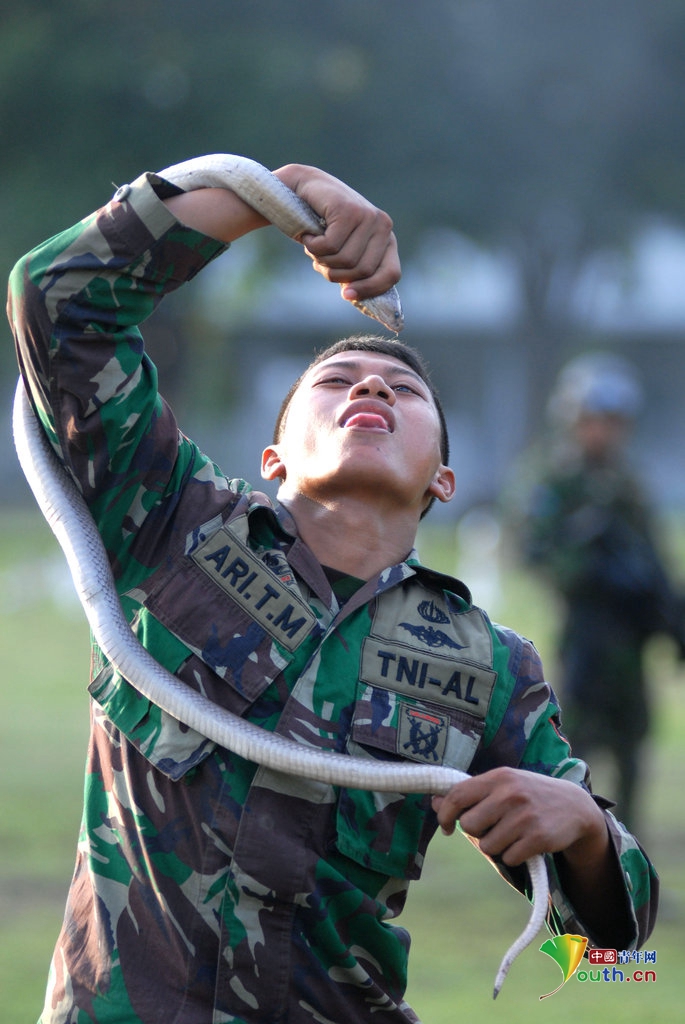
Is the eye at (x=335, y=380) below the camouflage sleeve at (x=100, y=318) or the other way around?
the other way around

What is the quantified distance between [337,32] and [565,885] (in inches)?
657

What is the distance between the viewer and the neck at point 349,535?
97.5 inches

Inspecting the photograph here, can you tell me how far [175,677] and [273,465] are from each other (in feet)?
2.01

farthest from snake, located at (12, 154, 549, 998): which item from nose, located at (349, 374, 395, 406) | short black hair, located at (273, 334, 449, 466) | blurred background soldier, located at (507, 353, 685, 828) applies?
blurred background soldier, located at (507, 353, 685, 828)

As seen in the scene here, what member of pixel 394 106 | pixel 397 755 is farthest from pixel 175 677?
pixel 394 106

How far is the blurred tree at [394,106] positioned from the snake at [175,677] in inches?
476

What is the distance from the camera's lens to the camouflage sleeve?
2.19 m

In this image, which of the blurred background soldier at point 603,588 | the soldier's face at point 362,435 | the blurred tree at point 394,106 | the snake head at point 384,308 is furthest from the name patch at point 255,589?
the blurred tree at point 394,106

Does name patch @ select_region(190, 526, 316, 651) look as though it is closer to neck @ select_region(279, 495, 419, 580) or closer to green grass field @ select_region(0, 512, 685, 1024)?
neck @ select_region(279, 495, 419, 580)

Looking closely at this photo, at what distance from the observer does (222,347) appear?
1006 inches

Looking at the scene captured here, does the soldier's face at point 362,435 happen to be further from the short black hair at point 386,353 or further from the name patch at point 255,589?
the name patch at point 255,589

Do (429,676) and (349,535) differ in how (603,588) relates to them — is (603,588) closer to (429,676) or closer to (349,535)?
(349,535)

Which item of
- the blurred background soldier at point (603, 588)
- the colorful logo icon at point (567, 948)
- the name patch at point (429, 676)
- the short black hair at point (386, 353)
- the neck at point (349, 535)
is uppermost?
the blurred background soldier at point (603, 588)

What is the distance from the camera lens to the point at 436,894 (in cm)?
622
